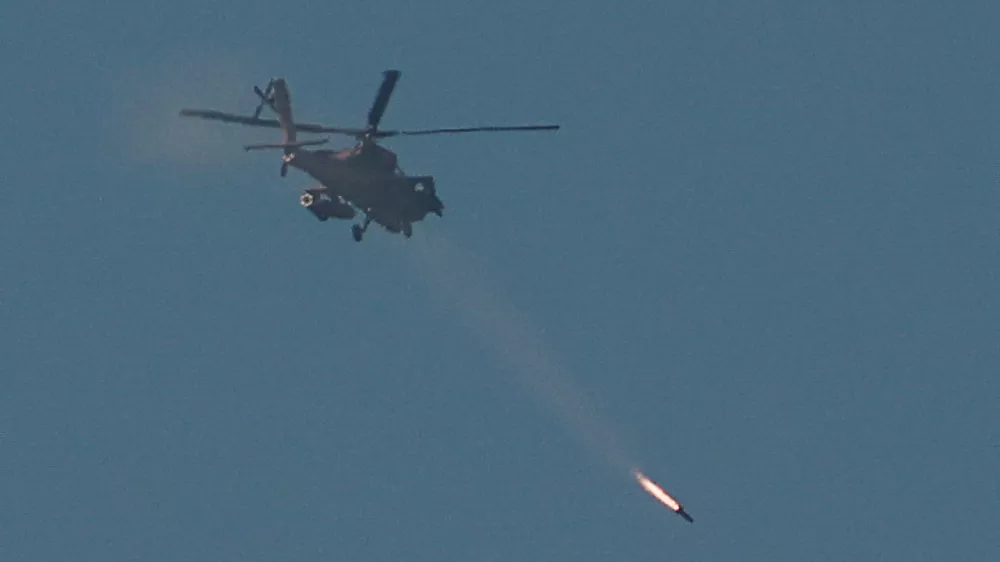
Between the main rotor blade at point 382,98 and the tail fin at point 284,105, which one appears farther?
the tail fin at point 284,105

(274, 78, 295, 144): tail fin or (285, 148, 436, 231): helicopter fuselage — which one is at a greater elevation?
(274, 78, 295, 144): tail fin

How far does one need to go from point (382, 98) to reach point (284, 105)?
1025 cm

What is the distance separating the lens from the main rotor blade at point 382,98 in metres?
98.1

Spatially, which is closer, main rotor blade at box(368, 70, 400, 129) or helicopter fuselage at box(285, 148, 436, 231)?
main rotor blade at box(368, 70, 400, 129)

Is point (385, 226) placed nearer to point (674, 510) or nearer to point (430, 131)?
point (430, 131)

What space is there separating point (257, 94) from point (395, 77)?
41.4 ft

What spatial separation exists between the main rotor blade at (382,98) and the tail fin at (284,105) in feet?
25.0

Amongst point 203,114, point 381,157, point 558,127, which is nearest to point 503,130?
point 558,127

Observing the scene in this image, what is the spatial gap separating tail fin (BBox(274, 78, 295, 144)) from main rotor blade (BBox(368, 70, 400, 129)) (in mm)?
7613

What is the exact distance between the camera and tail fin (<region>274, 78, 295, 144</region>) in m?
108

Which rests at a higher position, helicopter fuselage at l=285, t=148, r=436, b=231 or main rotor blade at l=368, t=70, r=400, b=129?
main rotor blade at l=368, t=70, r=400, b=129

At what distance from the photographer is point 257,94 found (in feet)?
353

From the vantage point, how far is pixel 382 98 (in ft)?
328

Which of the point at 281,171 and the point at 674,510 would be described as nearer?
the point at 674,510
